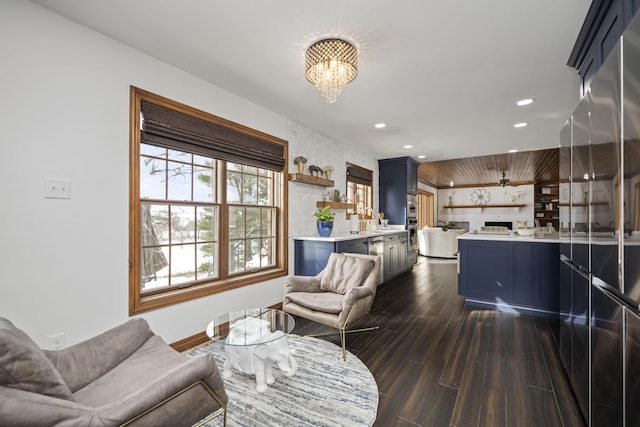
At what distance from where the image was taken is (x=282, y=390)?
6.66 ft

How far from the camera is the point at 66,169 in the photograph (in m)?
2.01

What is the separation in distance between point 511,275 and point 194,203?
4035 millimetres

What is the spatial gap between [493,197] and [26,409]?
44.1 feet

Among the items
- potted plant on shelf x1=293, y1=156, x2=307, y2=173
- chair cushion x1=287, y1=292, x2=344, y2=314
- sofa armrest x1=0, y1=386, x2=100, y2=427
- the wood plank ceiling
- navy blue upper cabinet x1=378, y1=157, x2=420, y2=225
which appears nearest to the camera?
sofa armrest x1=0, y1=386, x2=100, y2=427

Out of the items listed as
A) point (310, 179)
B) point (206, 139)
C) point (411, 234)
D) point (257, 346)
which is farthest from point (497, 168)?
point (257, 346)

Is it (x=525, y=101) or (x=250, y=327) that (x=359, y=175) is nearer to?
(x=525, y=101)

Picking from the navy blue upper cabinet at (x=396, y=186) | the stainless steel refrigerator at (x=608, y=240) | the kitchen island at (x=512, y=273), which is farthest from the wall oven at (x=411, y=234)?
the stainless steel refrigerator at (x=608, y=240)

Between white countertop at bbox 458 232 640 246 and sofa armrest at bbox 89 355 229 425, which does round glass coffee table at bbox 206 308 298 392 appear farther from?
white countertop at bbox 458 232 640 246

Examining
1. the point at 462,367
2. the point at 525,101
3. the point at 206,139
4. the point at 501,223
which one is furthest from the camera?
the point at 501,223

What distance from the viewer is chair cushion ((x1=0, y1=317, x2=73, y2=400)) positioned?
1.00 m

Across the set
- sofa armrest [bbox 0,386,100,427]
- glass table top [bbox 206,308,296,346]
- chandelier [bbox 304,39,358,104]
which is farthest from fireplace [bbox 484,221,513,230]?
sofa armrest [bbox 0,386,100,427]

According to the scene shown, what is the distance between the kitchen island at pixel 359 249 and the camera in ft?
12.7

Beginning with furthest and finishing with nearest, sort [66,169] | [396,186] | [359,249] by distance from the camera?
[396,186] → [359,249] → [66,169]

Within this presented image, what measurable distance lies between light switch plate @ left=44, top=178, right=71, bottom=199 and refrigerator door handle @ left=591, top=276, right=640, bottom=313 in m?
3.13
